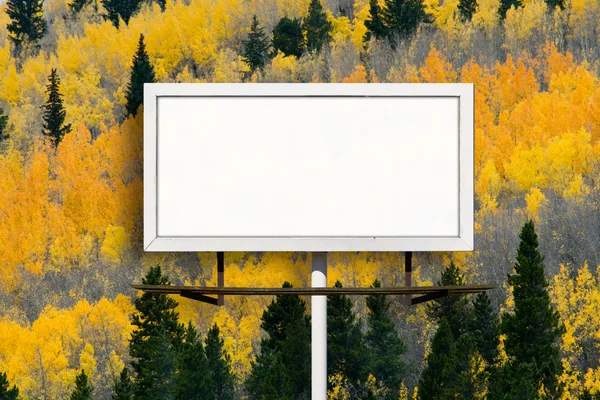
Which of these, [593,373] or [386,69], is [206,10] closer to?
[386,69]

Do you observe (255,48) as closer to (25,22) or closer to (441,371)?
(25,22)

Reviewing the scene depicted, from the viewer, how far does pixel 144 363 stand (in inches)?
1249

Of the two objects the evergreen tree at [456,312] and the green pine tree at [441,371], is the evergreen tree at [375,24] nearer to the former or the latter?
the evergreen tree at [456,312]

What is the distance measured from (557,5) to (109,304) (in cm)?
2760

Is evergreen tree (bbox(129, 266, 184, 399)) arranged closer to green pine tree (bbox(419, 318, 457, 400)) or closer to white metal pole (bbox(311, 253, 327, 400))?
green pine tree (bbox(419, 318, 457, 400))

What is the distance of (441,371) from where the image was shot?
1136 inches

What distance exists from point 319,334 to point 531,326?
2382 cm

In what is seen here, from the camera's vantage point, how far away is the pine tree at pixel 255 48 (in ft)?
158

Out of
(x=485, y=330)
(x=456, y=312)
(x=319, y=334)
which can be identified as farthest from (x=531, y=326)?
(x=319, y=334)

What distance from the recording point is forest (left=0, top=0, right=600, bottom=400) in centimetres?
3070

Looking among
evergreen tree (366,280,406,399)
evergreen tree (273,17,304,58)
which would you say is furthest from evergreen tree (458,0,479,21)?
evergreen tree (366,280,406,399)

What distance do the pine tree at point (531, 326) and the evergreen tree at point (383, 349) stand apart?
14.6 ft

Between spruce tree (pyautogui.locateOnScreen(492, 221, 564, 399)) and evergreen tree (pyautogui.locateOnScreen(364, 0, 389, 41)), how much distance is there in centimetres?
2325

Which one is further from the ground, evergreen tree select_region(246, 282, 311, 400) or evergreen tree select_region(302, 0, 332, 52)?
evergreen tree select_region(302, 0, 332, 52)
